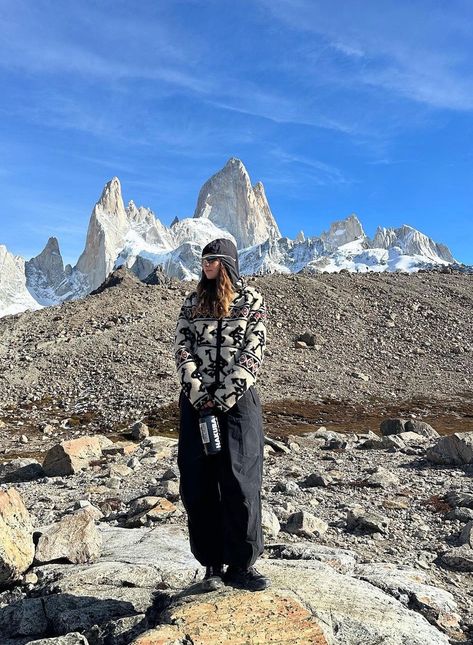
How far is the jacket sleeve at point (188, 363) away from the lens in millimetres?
5133

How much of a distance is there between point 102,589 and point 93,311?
35.4 metres

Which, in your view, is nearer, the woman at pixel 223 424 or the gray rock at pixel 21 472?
the woman at pixel 223 424

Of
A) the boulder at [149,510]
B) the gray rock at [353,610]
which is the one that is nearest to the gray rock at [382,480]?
the boulder at [149,510]

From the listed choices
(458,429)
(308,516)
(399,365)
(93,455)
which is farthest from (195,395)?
(399,365)

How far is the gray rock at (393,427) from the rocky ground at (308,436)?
1.78 meters

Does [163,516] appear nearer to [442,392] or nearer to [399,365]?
[442,392]

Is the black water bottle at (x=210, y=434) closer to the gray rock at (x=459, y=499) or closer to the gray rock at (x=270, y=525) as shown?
the gray rock at (x=270, y=525)

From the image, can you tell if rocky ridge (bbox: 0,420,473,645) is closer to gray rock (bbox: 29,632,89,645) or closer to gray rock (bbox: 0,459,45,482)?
gray rock (bbox: 29,632,89,645)

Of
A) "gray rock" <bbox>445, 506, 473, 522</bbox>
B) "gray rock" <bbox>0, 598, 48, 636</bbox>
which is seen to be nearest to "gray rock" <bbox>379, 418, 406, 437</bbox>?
"gray rock" <bbox>445, 506, 473, 522</bbox>

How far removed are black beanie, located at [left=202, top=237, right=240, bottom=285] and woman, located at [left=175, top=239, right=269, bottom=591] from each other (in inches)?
0.4

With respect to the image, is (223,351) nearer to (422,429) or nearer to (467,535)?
(467,535)

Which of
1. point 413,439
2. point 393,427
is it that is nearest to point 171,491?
point 413,439

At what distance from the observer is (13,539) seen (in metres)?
6.24

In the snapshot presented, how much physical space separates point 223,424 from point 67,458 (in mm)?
10849
